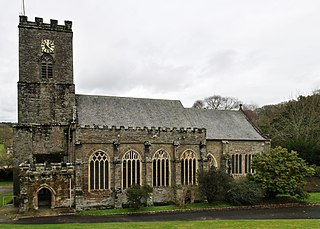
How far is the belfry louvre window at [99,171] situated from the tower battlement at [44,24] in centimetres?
1374

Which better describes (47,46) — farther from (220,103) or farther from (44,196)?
(220,103)

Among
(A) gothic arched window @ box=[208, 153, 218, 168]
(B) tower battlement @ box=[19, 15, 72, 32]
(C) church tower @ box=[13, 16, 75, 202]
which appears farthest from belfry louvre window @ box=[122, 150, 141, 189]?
(B) tower battlement @ box=[19, 15, 72, 32]

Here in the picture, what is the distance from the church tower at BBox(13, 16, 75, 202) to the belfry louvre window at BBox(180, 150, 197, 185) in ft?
37.0

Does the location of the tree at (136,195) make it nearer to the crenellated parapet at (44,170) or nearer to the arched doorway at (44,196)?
the crenellated parapet at (44,170)

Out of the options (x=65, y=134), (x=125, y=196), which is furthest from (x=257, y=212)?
(x=65, y=134)

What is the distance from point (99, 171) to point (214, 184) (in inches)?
427

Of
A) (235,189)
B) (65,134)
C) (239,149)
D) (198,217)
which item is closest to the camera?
(198,217)

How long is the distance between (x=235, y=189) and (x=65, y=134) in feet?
57.2

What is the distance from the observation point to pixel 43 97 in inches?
1254

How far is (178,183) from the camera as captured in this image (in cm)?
3175

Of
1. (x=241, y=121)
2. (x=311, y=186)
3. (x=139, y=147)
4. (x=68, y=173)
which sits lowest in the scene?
(x=311, y=186)

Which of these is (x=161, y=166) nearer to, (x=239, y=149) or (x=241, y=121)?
(x=239, y=149)

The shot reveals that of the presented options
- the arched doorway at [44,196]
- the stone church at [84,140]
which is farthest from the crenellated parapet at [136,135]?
the arched doorway at [44,196]

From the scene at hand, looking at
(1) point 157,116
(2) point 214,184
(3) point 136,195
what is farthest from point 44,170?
(2) point 214,184
